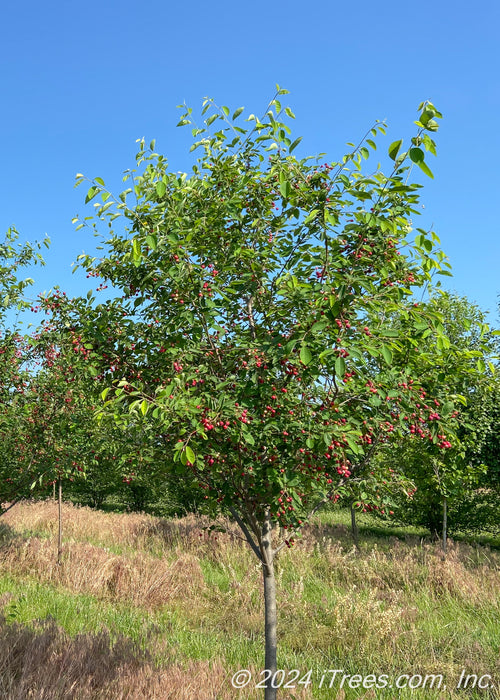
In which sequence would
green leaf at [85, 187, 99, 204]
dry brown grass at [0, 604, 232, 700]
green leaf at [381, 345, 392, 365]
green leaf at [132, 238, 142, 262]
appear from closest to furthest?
green leaf at [381, 345, 392, 365]
green leaf at [132, 238, 142, 262]
green leaf at [85, 187, 99, 204]
dry brown grass at [0, 604, 232, 700]

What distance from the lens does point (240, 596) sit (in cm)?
869

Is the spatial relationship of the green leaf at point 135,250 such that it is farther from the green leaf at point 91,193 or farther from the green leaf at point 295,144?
the green leaf at point 295,144

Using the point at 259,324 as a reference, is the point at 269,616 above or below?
below

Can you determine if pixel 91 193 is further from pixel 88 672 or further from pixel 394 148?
pixel 88 672

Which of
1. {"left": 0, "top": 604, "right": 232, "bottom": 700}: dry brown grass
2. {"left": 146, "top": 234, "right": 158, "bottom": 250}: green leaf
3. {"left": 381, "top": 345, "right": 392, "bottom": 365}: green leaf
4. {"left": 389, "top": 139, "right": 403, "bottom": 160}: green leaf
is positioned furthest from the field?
{"left": 389, "top": 139, "right": 403, "bottom": 160}: green leaf

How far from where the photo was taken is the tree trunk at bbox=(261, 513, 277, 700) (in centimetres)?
424

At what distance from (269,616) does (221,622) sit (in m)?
3.79

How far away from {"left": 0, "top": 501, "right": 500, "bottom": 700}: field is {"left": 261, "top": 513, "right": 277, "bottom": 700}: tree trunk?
0.60 metres

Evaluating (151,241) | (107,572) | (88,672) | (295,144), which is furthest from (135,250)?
(107,572)

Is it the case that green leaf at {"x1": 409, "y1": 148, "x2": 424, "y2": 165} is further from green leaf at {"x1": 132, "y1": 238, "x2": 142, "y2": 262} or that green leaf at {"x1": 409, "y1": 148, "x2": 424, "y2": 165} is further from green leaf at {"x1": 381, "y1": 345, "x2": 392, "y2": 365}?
green leaf at {"x1": 132, "y1": 238, "x2": 142, "y2": 262}

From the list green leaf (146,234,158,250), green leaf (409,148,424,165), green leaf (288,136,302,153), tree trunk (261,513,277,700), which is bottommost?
tree trunk (261,513,277,700)

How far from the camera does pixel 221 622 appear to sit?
25.5ft

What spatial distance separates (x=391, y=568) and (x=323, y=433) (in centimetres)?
809

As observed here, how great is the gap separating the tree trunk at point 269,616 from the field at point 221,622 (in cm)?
60
